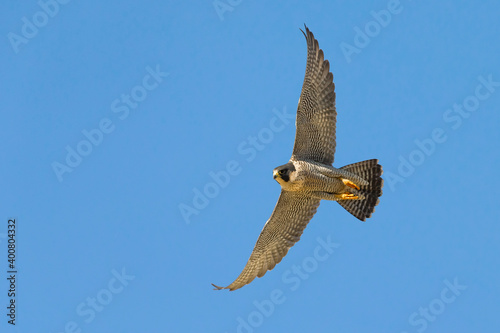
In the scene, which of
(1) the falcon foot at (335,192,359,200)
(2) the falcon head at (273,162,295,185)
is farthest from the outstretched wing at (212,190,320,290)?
(2) the falcon head at (273,162,295,185)

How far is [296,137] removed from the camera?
1827cm

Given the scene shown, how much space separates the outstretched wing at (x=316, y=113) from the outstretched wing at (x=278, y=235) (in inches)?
43.8

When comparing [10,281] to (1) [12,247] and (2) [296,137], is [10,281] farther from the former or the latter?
(2) [296,137]

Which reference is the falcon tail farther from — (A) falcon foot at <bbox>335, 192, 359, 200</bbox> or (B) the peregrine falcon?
(A) falcon foot at <bbox>335, 192, 359, 200</bbox>

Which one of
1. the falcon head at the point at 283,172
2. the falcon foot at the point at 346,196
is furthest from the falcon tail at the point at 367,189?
the falcon head at the point at 283,172

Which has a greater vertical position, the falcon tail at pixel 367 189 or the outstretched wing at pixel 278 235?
the falcon tail at pixel 367 189

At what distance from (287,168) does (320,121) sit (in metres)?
1.35

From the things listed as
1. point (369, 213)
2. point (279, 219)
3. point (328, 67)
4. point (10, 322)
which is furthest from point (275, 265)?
point (10, 322)

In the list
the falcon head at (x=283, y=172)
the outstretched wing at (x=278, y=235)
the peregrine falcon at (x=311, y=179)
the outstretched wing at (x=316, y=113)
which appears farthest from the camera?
the outstretched wing at (x=278, y=235)

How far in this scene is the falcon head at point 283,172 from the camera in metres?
17.7

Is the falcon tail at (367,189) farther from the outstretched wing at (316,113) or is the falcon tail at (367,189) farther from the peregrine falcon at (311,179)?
the outstretched wing at (316,113)

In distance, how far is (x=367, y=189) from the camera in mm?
18641

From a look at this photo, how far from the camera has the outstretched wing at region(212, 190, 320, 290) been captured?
18797mm

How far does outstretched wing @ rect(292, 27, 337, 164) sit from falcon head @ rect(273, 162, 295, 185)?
0.50 meters
